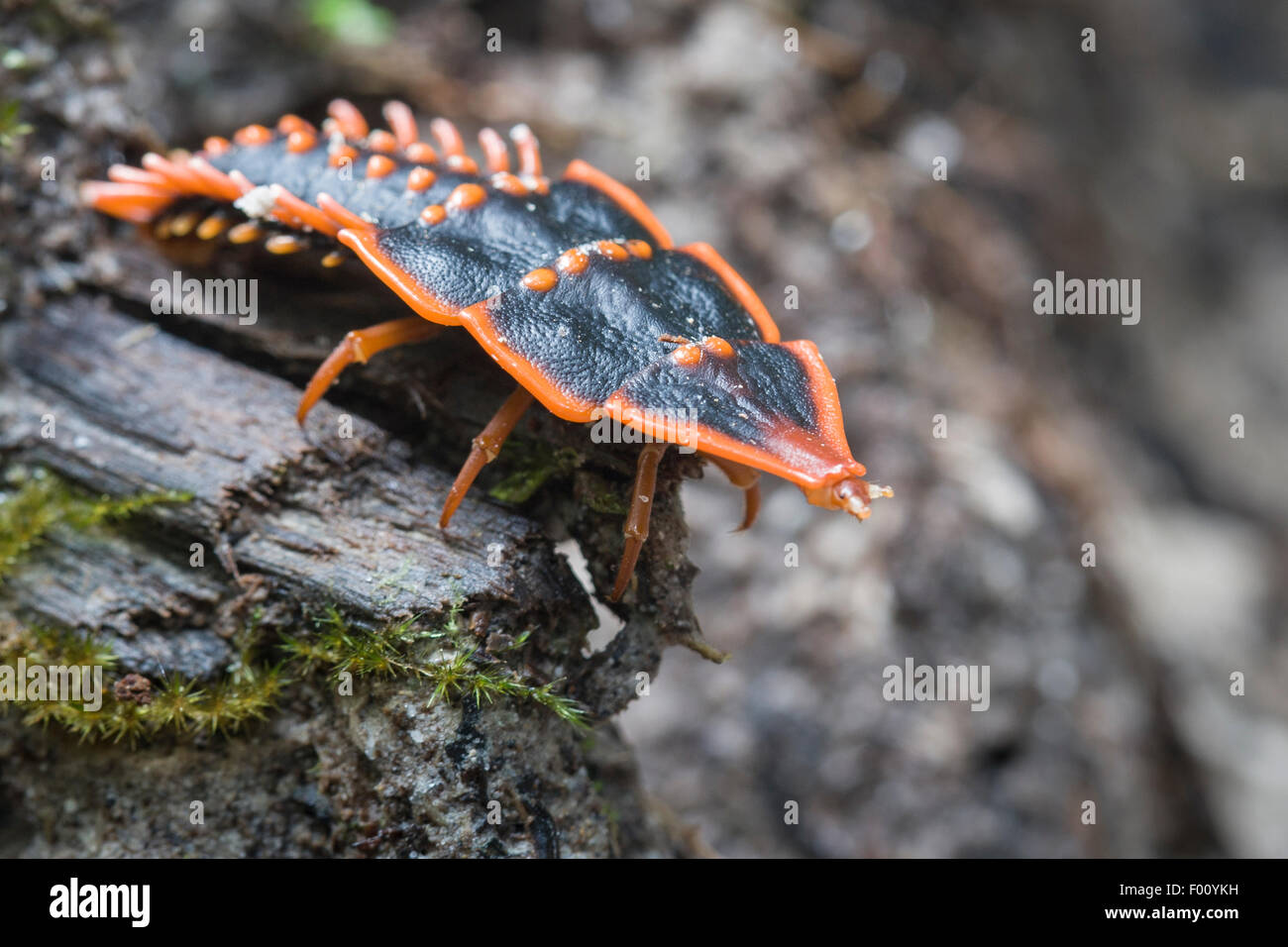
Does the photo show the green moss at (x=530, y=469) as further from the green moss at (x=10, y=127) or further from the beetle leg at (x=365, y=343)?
the green moss at (x=10, y=127)

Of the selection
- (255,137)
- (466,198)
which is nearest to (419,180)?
(466,198)

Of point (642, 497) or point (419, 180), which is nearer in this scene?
point (642, 497)

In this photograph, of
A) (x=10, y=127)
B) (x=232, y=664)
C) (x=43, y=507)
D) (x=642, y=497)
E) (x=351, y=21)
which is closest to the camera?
(x=642, y=497)

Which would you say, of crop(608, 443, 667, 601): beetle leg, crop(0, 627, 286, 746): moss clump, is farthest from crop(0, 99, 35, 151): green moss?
crop(608, 443, 667, 601): beetle leg

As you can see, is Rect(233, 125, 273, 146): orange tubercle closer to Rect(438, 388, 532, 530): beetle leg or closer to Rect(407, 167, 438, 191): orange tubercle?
Rect(407, 167, 438, 191): orange tubercle

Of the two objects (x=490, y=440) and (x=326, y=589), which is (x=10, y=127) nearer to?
(x=326, y=589)

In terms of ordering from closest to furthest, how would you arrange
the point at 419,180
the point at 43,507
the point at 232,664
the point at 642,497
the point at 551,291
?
the point at 642,497 < the point at 551,291 < the point at 232,664 < the point at 419,180 < the point at 43,507
